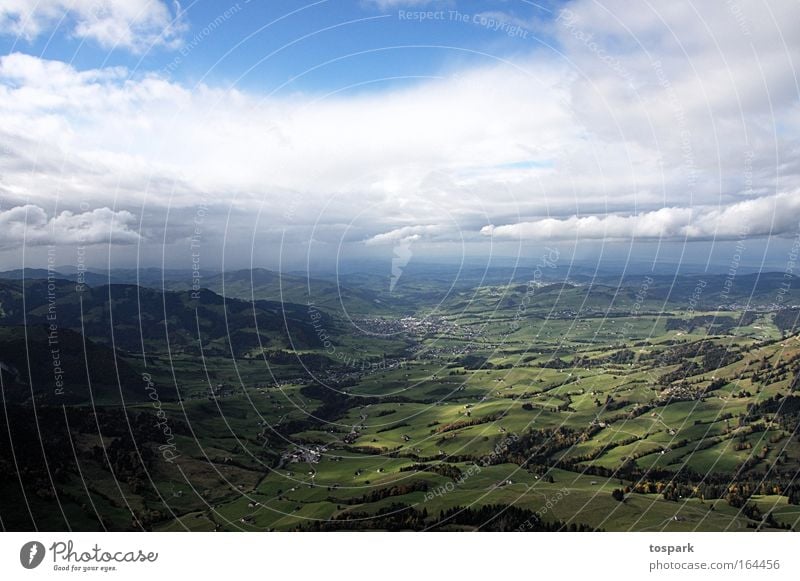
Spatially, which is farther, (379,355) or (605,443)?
(379,355)

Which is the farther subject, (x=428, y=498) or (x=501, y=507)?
(x=428, y=498)

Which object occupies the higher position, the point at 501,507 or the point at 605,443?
the point at 501,507

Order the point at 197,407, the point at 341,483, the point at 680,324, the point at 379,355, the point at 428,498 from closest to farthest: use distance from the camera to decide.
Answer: the point at 428,498 → the point at 341,483 → the point at 197,407 → the point at 379,355 → the point at 680,324

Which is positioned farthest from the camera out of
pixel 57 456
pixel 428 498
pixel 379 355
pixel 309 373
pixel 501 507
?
pixel 379 355

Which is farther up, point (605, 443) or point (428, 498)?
point (428, 498)

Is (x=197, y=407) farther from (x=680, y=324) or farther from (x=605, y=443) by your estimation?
(x=680, y=324)
